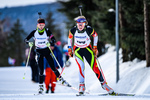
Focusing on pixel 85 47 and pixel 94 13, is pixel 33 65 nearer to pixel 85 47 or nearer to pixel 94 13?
pixel 85 47

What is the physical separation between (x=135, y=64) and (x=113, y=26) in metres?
4.22

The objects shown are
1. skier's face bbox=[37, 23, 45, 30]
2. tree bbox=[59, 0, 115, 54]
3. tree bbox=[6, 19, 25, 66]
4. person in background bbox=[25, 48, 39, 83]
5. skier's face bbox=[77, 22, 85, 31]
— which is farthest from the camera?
tree bbox=[6, 19, 25, 66]

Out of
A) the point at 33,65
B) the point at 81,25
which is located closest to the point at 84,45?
the point at 81,25

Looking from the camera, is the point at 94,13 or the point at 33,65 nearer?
the point at 33,65

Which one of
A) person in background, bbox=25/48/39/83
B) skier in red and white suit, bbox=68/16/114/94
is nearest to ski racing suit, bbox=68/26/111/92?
skier in red and white suit, bbox=68/16/114/94

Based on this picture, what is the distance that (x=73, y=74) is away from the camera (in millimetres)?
19375

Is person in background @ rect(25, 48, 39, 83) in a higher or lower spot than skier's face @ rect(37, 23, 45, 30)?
lower

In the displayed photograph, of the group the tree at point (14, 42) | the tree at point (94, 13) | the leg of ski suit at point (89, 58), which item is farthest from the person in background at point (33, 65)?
the tree at point (14, 42)

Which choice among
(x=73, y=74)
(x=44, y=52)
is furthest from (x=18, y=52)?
(x=44, y=52)

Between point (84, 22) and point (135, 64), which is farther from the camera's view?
point (135, 64)

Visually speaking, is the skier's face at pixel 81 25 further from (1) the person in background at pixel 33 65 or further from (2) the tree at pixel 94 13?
(2) the tree at pixel 94 13

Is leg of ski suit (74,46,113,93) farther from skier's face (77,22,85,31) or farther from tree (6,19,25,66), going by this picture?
tree (6,19,25,66)

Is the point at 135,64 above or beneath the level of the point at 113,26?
beneath

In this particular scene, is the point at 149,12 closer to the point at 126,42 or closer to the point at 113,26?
the point at 126,42
